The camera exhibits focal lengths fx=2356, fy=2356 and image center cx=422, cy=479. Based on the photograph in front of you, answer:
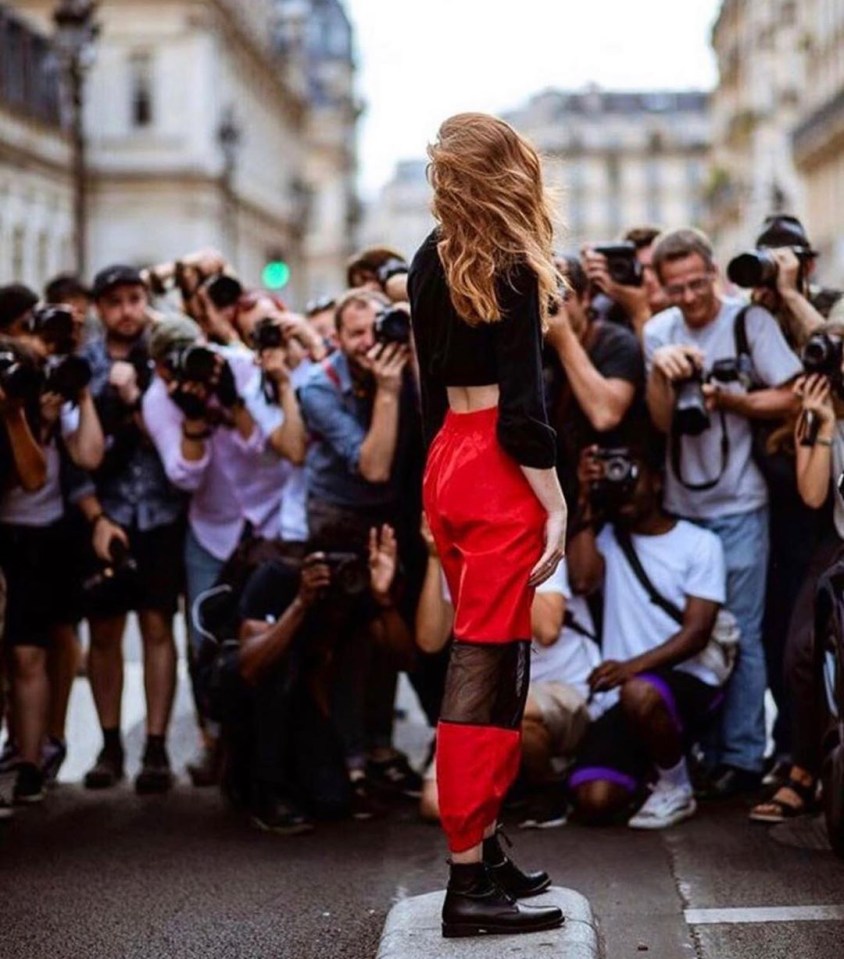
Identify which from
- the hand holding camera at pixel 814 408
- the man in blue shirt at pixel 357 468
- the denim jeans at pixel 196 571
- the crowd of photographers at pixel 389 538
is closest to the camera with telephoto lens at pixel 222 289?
the crowd of photographers at pixel 389 538

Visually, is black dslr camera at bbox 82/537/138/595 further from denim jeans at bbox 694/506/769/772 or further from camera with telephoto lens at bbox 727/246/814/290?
camera with telephoto lens at bbox 727/246/814/290

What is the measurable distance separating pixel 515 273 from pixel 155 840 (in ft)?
9.96

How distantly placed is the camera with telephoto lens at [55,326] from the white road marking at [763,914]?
11.5 ft

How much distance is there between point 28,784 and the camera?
8859 millimetres

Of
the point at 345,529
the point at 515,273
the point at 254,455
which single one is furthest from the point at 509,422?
the point at 254,455

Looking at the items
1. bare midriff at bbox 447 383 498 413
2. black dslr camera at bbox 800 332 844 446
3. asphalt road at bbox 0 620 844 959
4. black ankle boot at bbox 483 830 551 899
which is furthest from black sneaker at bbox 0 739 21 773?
bare midriff at bbox 447 383 498 413

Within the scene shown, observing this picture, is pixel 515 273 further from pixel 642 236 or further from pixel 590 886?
pixel 642 236

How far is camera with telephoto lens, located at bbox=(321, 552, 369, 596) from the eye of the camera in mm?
8234

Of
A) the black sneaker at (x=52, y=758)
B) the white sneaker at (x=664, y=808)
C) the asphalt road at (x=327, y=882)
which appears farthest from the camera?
the black sneaker at (x=52, y=758)

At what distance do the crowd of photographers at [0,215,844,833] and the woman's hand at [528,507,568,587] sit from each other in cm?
200

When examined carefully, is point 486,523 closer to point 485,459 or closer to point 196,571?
point 485,459

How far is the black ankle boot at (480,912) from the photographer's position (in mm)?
6078

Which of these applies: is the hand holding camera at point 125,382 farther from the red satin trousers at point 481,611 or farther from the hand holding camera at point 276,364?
the red satin trousers at point 481,611

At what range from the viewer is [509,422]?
19.5 feet
